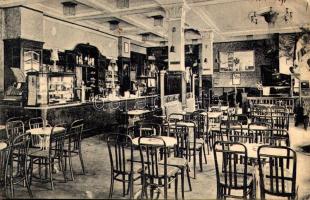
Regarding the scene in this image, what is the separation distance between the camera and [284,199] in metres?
3.79

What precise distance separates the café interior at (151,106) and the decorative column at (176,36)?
0.10ft

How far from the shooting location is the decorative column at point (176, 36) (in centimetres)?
801

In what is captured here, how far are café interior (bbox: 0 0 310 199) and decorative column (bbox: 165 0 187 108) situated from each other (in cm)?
3

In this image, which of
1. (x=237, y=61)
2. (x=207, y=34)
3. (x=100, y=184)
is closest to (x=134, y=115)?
(x=100, y=184)

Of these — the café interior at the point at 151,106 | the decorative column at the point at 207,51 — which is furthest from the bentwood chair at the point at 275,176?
the decorative column at the point at 207,51

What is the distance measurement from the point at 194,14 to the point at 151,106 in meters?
3.36

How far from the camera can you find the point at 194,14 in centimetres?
950

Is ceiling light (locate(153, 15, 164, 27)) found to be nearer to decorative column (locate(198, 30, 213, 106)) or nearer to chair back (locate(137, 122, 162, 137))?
decorative column (locate(198, 30, 213, 106))

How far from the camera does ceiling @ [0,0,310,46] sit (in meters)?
8.05

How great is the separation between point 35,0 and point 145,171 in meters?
5.94

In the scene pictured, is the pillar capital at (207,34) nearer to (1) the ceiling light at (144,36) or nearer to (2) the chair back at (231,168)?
(1) the ceiling light at (144,36)

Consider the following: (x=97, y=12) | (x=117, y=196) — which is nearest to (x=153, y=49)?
(x=97, y=12)

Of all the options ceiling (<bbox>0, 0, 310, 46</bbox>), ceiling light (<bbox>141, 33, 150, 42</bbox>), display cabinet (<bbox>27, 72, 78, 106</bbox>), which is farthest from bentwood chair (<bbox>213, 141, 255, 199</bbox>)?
ceiling light (<bbox>141, 33, 150, 42</bbox>)

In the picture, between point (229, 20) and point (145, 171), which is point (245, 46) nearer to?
point (229, 20)
